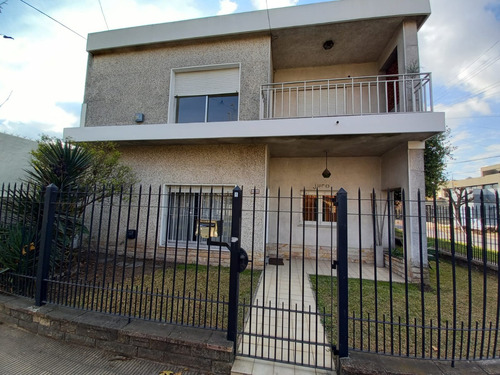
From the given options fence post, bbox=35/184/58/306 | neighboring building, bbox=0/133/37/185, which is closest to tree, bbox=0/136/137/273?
fence post, bbox=35/184/58/306

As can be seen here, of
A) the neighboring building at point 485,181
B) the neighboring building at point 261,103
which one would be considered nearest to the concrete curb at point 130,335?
the neighboring building at point 261,103

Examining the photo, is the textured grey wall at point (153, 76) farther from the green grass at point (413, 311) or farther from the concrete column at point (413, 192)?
the green grass at point (413, 311)

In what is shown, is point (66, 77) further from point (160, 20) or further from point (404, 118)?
point (404, 118)

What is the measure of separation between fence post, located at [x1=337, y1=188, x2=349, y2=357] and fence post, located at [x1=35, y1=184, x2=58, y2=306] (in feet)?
15.3

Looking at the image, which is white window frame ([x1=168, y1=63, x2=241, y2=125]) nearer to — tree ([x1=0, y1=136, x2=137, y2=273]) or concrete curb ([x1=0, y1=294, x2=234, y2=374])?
tree ([x1=0, y1=136, x2=137, y2=273])

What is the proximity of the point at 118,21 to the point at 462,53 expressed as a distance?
19.0 meters

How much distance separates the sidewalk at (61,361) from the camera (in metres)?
2.74

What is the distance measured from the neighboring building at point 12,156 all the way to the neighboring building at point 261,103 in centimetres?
603

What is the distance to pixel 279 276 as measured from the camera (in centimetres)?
619

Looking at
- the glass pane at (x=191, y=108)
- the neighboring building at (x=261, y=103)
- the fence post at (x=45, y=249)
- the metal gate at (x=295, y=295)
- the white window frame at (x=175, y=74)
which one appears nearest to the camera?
the metal gate at (x=295, y=295)

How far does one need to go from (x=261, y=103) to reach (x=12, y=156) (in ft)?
40.9

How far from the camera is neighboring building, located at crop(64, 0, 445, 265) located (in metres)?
6.07

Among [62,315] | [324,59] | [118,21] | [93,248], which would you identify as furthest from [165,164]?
[324,59]

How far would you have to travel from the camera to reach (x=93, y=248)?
7.49m
